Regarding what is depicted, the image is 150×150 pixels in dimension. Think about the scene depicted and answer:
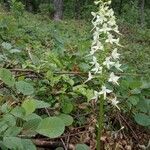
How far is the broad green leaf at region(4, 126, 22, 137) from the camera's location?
2.65 metres

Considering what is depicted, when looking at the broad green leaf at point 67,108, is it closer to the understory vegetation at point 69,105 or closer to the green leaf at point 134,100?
the understory vegetation at point 69,105

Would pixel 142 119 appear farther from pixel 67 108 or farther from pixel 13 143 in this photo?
pixel 13 143

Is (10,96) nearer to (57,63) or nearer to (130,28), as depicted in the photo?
(57,63)

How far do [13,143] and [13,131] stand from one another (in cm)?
12

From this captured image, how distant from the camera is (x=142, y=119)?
3344mm

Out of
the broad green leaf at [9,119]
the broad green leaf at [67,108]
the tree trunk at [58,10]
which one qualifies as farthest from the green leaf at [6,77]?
the tree trunk at [58,10]

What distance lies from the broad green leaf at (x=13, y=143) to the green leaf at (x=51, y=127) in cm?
15

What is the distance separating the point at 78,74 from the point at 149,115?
0.75m

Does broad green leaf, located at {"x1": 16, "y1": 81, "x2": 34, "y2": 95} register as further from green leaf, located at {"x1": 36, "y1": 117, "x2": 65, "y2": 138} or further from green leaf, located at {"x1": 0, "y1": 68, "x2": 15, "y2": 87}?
green leaf, located at {"x1": 36, "y1": 117, "x2": 65, "y2": 138}

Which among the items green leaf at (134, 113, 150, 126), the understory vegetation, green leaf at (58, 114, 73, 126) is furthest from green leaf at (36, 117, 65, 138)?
green leaf at (134, 113, 150, 126)

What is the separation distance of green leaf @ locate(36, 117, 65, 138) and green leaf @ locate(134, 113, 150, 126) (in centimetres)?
83

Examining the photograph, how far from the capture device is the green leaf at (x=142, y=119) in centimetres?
332

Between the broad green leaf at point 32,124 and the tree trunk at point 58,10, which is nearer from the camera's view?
the broad green leaf at point 32,124

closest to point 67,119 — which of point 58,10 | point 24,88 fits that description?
point 24,88
